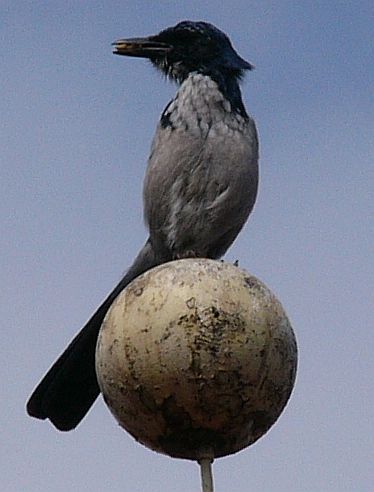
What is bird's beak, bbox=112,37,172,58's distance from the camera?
17.0 ft

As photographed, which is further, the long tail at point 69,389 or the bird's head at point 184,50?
the bird's head at point 184,50

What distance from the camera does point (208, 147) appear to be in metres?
4.73

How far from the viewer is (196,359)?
279 centimetres

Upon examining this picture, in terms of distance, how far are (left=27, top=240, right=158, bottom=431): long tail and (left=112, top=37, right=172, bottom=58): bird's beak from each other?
1.38 metres

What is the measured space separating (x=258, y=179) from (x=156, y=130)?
1.76 feet

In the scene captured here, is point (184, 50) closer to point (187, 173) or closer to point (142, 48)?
point (142, 48)

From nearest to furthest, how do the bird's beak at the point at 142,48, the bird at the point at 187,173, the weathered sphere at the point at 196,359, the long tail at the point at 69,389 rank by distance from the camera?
1. the weathered sphere at the point at 196,359
2. the long tail at the point at 69,389
3. the bird at the point at 187,173
4. the bird's beak at the point at 142,48

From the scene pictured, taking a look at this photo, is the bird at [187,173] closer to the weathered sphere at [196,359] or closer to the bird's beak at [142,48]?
the bird's beak at [142,48]

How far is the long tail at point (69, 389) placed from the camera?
14.3 ft

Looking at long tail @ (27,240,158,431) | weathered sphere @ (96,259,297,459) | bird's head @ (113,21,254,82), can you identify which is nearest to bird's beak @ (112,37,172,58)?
bird's head @ (113,21,254,82)

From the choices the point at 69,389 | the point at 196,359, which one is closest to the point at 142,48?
the point at 69,389

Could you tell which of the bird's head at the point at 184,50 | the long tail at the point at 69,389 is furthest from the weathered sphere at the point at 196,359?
the bird's head at the point at 184,50

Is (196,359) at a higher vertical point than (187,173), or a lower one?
lower

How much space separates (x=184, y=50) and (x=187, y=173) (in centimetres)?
83
